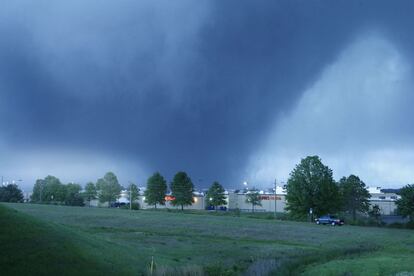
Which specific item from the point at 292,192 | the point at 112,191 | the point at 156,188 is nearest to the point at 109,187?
the point at 112,191

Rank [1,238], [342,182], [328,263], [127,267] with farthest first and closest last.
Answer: [342,182] < [328,263] < [127,267] < [1,238]

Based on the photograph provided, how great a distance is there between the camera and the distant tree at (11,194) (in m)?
162

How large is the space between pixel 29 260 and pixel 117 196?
14813cm

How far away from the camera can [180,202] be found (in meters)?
152

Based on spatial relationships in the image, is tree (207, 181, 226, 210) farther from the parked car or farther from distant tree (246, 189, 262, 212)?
the parked car

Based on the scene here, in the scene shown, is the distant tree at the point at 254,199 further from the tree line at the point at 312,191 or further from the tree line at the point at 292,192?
the tree line at the point at 312,191

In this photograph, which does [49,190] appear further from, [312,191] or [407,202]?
[407,202]

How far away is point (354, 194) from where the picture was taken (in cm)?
12175

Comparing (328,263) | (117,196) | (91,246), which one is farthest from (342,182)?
(91,246)

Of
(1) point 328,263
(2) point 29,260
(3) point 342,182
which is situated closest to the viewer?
(2) point 29,260

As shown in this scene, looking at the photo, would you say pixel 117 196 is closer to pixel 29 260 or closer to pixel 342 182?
pixel 342 182

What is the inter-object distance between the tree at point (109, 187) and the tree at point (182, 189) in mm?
22097

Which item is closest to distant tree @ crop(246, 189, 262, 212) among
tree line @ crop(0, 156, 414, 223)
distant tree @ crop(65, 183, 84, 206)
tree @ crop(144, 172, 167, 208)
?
tree line @ crop(0, 156, 414, 223)

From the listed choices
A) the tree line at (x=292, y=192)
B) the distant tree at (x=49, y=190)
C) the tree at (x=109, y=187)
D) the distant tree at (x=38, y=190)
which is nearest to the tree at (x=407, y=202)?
the tree line at (x=292, y=192)
